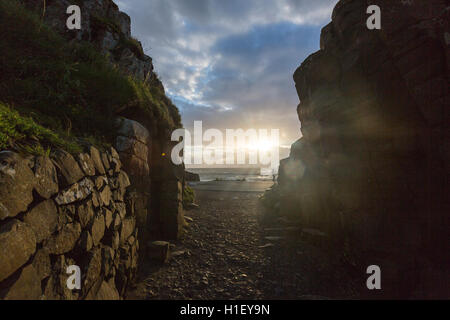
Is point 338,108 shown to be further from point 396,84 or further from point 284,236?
point 284,236

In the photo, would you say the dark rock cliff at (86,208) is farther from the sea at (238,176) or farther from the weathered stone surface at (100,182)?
the sea at (238,176)

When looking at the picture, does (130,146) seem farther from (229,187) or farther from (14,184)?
(229,187)

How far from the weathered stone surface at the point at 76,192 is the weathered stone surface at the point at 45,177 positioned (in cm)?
17

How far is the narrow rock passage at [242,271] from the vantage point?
5562mm

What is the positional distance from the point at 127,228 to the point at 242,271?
14.2 feet

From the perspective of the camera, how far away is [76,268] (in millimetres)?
3184

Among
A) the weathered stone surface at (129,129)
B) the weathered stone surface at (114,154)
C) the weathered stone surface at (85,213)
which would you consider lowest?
the weathered stone surface at (85,213)

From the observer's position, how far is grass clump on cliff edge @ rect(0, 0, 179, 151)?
4.74m

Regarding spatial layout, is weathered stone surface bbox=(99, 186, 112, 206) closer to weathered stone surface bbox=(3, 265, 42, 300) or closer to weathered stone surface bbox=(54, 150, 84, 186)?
weathered stone surface bbox=(54, 150, 84, 186)

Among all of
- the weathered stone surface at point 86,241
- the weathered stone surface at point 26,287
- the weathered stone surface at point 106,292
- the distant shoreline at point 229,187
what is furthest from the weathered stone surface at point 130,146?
the distant shoreline at point 229,187

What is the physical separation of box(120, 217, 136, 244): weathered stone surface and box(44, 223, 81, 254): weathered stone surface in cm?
182

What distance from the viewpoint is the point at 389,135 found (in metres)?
7.89

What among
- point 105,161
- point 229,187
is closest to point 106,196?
point 105,161
